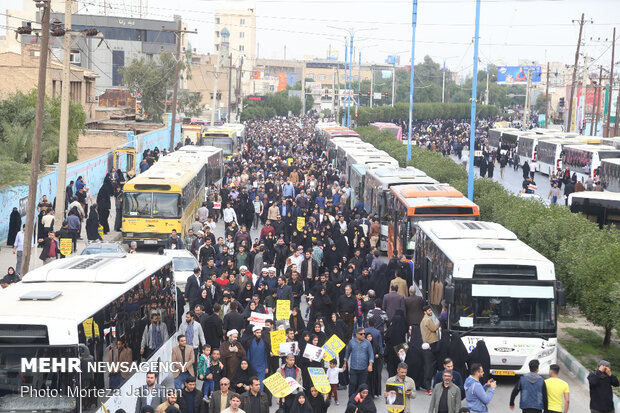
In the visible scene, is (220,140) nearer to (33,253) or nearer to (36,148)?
(33,253)

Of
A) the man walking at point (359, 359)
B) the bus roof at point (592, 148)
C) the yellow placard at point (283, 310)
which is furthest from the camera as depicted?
the bus roof at point (592, 148)

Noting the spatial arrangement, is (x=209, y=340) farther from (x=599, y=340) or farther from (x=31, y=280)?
(x=599, y=340)

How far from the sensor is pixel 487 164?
5322 cm

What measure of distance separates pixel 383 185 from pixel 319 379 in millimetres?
17955

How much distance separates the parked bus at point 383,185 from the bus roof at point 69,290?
48.6ft

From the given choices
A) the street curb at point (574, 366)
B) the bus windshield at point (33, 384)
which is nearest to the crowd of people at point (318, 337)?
the bus windshield at point (33, 384)

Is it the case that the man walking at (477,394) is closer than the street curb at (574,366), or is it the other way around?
the man walking at (477,394)

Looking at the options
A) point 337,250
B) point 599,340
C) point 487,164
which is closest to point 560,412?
point 599,340

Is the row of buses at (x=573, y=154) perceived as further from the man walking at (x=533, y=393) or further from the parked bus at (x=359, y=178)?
the man walking at (x=533, y=393)

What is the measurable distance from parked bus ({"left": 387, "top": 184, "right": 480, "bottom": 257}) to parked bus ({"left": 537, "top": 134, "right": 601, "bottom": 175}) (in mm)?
33457

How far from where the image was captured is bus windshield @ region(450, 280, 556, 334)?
1502cm

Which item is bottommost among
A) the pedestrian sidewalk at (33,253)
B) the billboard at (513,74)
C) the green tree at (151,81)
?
the pedestrian sidewalk at (33,253)

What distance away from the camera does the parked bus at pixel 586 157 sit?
51.3 metres

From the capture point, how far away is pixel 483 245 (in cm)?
1617
